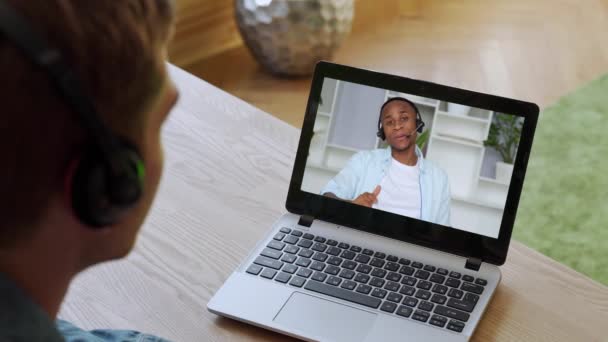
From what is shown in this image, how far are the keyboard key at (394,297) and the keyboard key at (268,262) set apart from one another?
14 centimetres

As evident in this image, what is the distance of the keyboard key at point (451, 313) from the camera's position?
0.91 m

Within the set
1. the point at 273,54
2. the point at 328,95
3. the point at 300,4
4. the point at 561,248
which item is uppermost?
the point at 328,95

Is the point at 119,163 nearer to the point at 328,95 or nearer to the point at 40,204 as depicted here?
the point at 40,204

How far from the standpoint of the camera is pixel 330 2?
9.29 ft

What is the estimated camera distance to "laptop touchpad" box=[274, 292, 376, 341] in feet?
2.92

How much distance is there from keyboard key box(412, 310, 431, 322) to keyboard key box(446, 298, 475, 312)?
0.03m

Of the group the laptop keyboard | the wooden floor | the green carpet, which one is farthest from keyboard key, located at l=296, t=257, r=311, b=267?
the wooden floor

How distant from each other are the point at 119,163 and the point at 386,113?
55cm

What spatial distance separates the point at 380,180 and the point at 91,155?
549 mm

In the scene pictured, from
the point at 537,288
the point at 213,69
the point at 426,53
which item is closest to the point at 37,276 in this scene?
the point at 537,288

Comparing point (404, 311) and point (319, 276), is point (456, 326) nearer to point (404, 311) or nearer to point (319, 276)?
point (404, 311)

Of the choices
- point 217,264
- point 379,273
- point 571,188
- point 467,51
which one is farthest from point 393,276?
point 467,51

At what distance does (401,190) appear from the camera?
3.36 feet

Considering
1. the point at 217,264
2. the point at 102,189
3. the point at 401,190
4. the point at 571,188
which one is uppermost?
the point at 102,189
